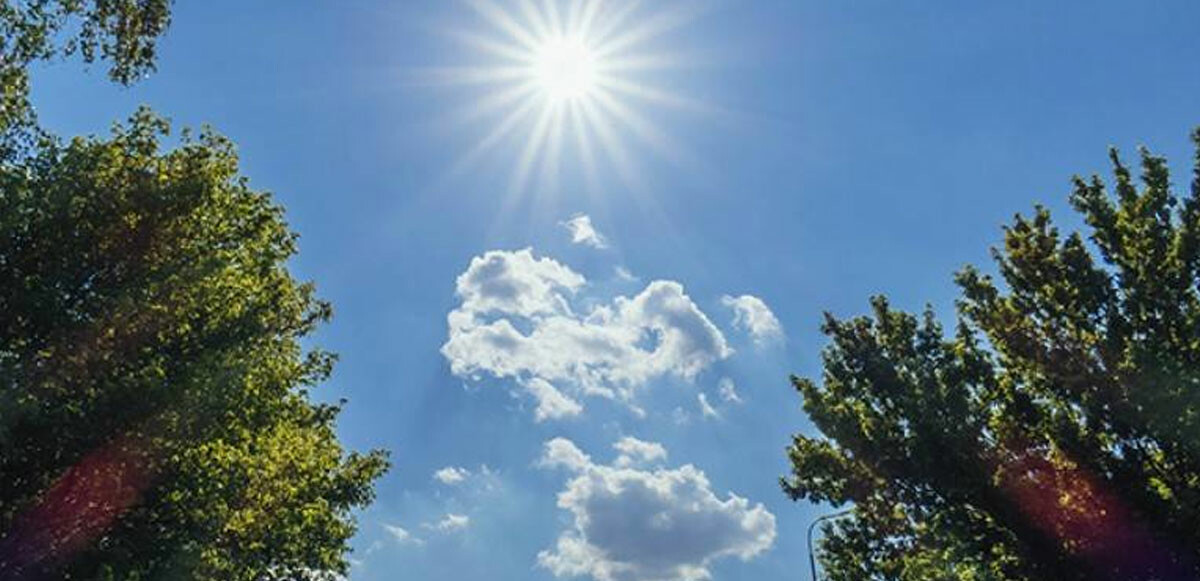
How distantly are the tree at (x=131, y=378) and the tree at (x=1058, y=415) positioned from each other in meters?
11.7

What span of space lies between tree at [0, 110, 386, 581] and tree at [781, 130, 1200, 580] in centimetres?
1172

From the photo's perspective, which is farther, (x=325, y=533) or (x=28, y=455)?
(x=325, y=533)

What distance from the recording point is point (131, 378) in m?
14.2

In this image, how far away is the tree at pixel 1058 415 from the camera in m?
13.8

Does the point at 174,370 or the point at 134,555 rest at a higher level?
the point at 174,370

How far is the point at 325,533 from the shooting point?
20.0 meters

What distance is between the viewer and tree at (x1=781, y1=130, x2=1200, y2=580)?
1384 cm

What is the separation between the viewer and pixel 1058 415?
48.3 ft

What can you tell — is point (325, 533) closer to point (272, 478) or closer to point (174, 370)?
point (272, 478)

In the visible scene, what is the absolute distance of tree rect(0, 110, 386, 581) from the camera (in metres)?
14.4

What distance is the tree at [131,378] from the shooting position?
14367mm

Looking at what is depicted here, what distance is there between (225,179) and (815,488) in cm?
1508

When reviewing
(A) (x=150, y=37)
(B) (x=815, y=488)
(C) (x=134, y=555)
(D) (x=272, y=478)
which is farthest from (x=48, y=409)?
(B) (x=815, y=488)

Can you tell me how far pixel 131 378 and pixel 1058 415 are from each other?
1578 centimetres
